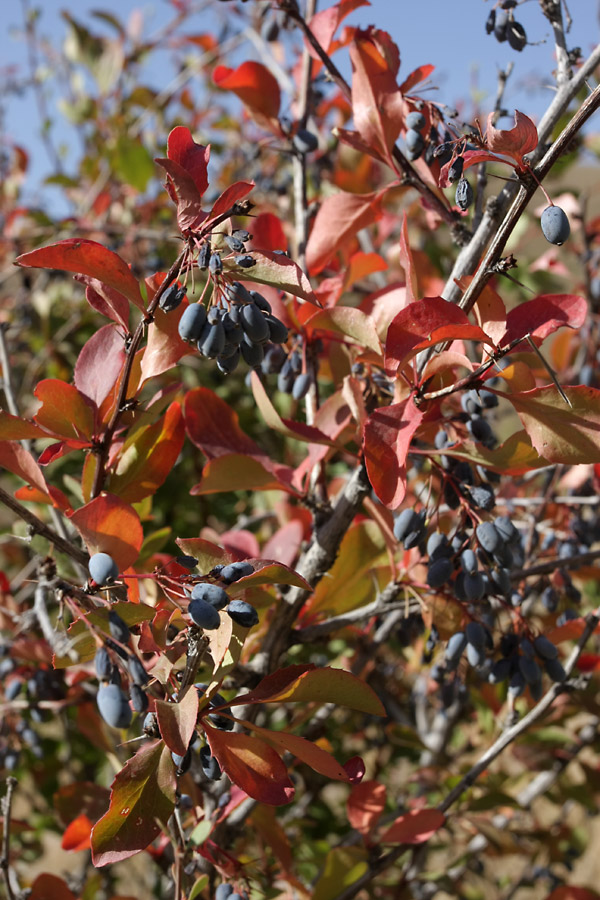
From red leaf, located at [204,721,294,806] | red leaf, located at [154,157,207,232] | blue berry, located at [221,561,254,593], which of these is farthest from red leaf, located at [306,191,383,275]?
red leaf, located at [204,721,294,806]

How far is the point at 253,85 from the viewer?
1.03 meters

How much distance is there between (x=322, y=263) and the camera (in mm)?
936

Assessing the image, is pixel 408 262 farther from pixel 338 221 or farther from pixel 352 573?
pixel 352 573

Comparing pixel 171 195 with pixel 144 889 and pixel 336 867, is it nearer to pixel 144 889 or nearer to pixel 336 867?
pixel 336 867

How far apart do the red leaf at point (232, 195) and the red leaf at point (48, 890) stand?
→ 2.78 feet

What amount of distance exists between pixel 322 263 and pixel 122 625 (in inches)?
20.9

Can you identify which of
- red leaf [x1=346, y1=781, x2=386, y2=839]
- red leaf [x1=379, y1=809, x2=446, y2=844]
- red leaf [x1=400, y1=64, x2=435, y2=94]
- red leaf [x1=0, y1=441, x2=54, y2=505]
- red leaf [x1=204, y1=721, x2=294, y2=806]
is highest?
red leaf [x1=400, y1=64, x2=435, y2=94]

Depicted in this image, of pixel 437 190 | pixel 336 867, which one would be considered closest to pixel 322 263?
pixel 437 190

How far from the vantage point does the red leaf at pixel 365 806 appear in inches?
37.9

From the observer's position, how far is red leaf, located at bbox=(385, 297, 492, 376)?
62 centimetres

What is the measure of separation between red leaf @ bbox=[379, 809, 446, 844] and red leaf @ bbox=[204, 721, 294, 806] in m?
0.34

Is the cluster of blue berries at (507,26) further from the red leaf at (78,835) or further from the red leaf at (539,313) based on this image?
the red leaf at (78,835)

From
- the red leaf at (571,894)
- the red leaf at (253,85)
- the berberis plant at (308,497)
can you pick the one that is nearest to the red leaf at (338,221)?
the berberis plant at (308,497)

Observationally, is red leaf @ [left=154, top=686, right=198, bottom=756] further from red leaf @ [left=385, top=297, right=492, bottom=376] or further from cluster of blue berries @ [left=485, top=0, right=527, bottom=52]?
cluster of blue berries @ [left=485, top=0, right=527, bottom=52]
